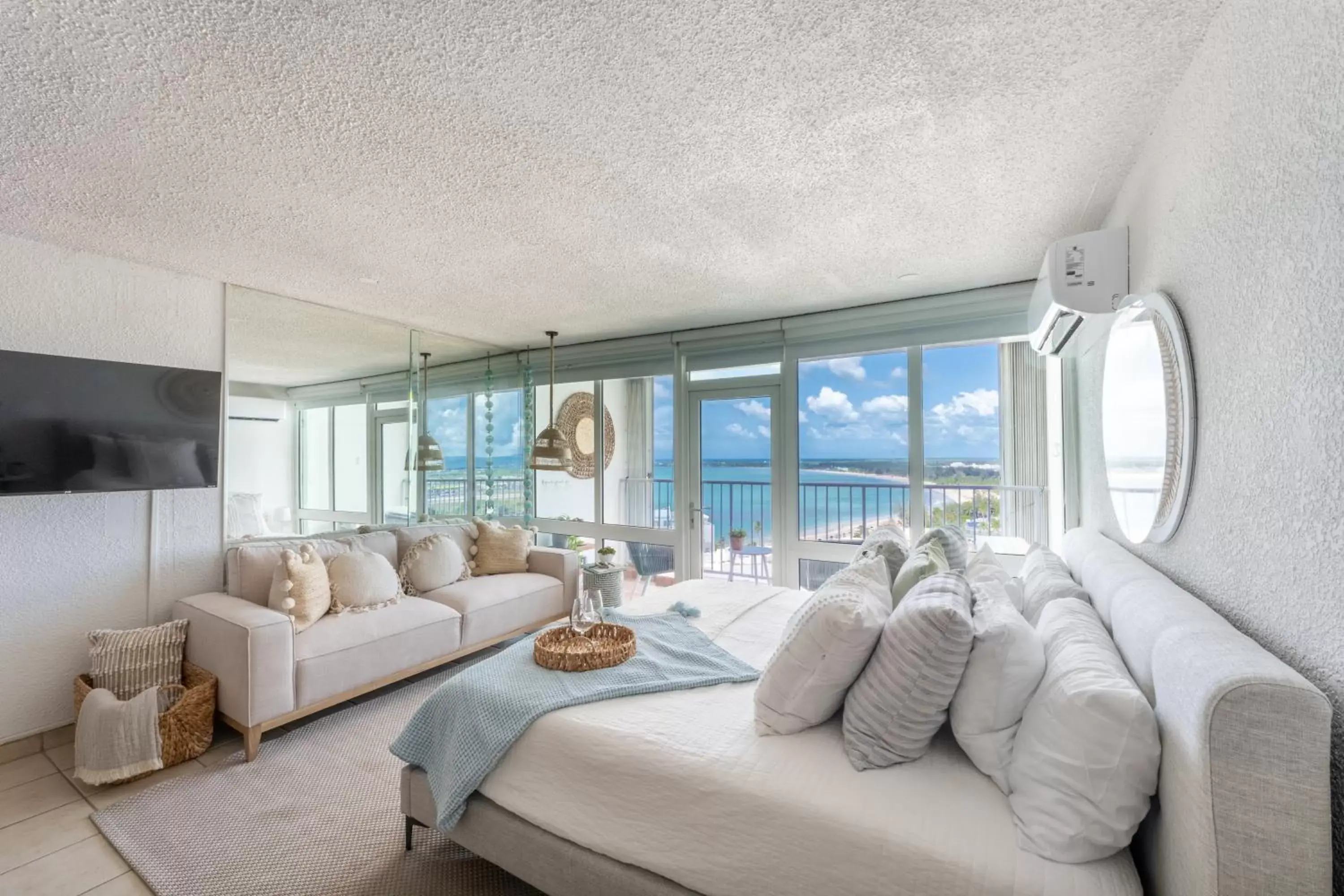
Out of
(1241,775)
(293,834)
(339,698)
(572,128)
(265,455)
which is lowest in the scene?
(293,834)

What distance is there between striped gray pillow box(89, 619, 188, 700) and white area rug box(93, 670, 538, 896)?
0.56m

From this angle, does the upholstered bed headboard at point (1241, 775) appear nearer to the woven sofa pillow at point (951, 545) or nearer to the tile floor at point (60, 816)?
the woven sofa pillow at point (951, 545)

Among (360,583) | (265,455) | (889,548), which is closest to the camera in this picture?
(889,548)

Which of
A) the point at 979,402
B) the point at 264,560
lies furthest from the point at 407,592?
the point at 979,402

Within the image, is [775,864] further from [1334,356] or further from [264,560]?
[264,560]

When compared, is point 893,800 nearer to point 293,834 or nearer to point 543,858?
point 543,858

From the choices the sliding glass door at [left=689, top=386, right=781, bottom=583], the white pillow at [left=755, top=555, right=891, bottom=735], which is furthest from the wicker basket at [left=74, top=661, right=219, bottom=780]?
the sliding glass door at [left=689, top=386, right=781, bottom=583]

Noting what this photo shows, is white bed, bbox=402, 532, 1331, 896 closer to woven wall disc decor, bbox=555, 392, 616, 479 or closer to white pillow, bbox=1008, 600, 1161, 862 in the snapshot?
white pillow, bbox=1008, 600, 1161, 862

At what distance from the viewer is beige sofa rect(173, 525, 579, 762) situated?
257 centimetres

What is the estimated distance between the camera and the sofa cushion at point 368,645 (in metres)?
2.77

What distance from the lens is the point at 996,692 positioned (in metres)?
1.33

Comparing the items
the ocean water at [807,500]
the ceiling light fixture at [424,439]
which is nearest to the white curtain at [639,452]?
the ocean water at [807,500]

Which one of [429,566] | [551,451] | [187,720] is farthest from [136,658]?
[551,451]

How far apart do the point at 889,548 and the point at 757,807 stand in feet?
4.24
